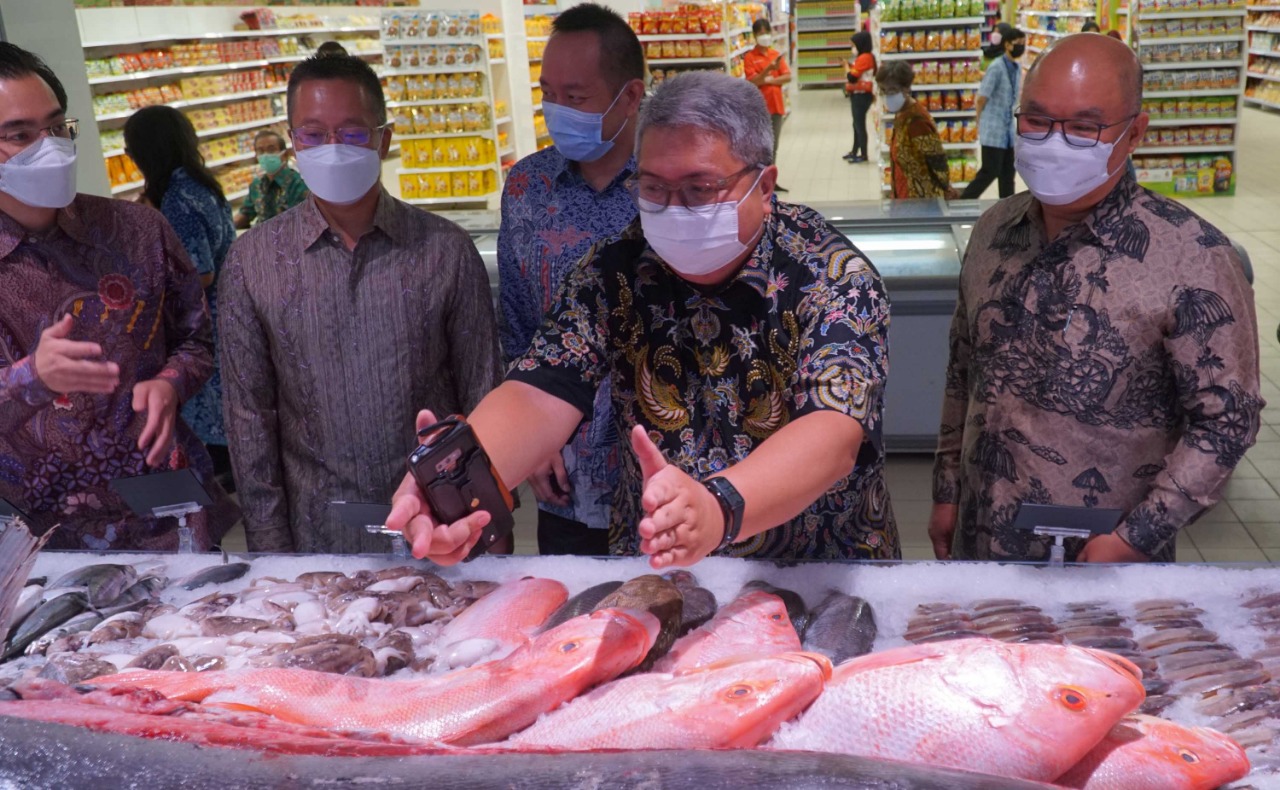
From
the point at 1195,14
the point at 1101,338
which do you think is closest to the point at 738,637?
the point at 1101,338

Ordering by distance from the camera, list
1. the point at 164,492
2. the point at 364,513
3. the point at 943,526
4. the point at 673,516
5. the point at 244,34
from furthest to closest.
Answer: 1. the point at 244,34
2. the point at 943,526
3. the point at 164,492
4. the point at 364,513
5. the point at 673,516

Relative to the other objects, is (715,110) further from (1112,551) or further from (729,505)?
(1112,551)

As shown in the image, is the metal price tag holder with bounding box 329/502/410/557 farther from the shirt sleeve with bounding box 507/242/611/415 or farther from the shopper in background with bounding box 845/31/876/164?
the shopper in background with bounding box 845/31/876/164

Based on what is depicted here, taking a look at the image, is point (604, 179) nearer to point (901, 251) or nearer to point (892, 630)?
point (892, 630)

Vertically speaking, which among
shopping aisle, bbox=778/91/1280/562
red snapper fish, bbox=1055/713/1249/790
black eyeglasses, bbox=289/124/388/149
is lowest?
shopping aisle, bbox=778/91/1280/562

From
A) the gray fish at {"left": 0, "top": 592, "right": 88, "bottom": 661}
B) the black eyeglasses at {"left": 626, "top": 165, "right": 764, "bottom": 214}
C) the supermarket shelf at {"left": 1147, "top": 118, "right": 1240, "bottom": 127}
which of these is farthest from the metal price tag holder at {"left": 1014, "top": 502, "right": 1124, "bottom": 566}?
the supermarket shelf at {"left": 1147, "top": 118, "right": 1240, "bottom": 127}

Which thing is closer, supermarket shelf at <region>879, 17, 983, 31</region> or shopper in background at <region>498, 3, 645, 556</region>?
shopper in background at <region>498, 3, 645, 556</region>

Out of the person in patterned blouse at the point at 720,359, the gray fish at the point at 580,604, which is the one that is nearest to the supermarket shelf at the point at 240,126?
the person in patterned blouse at the point at 720,359

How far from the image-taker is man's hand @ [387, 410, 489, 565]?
1.47 metres

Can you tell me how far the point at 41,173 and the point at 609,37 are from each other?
1.40 metres

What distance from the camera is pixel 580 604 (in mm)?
1663

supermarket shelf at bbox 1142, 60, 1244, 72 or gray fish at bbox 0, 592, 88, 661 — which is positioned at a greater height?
supermarket shelf at bbox 1142, 60, 1244, 72

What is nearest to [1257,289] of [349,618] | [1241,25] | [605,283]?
[1241,25]

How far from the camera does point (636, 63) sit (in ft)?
9.48
